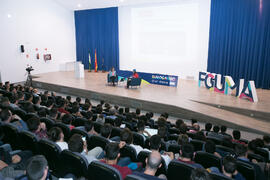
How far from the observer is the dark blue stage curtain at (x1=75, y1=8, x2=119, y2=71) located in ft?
51.5

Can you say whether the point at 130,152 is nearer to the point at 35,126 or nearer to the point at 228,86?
the point at 35,126

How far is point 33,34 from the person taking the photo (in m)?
14.1

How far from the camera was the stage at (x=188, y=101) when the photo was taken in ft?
23.6

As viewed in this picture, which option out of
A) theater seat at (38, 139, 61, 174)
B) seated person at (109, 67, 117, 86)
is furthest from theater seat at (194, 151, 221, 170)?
seated person at (109, 67, 117, 86)

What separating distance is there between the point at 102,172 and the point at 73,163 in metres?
0.55

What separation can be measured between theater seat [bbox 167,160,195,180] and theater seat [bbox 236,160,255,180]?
3.00 feet

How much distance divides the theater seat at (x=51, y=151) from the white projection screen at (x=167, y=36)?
35.3 feet

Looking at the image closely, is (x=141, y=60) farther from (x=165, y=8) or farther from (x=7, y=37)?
(x=7, y=37)

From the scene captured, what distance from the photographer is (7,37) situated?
1264 centimetres

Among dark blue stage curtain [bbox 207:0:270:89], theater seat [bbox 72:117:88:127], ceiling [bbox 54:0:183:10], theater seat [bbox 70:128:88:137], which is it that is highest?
ceiling [bbox 54:0:183:10]

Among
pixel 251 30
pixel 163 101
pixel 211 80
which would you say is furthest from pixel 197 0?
pixel 163 101

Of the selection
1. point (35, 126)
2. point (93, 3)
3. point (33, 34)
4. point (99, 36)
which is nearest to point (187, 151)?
point (35, 126)

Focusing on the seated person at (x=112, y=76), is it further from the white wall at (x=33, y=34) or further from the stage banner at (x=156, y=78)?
the white wall at (x=33, y=34)

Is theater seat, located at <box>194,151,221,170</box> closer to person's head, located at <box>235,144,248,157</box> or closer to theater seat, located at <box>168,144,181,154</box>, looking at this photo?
theater seat, located at <box>168,144,181,154</box>
